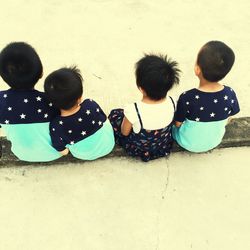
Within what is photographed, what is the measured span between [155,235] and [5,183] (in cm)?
92

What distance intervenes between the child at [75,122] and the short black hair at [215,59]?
0.61m

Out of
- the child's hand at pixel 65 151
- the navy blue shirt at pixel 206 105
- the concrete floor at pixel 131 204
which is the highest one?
the navy blue shirt at pixel 206 105

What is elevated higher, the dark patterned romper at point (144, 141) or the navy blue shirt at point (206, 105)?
the navy blue shirt at point (206, 105)

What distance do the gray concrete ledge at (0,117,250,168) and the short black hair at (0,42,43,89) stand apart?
1.91ft

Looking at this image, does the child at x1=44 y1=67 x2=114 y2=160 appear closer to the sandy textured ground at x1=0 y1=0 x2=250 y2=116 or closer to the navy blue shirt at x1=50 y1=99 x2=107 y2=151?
the navy blue shirt at x1=50 y1=99 x2=107 y2=151

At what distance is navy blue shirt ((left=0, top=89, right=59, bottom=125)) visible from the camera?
2016 mm

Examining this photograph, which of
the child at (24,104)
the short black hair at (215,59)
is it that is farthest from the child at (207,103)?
the child at (24,104)

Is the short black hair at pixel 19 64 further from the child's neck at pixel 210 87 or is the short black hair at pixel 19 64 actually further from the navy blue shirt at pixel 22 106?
the child's neck at pixel 210 87

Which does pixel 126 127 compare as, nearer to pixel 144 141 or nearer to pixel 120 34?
pixel 144 141

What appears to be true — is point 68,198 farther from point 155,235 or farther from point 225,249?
point 225,249

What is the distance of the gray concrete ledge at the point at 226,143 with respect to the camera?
2375mm

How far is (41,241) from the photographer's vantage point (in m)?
2.06

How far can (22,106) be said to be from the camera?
6.63ft

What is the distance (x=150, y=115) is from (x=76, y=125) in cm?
39
